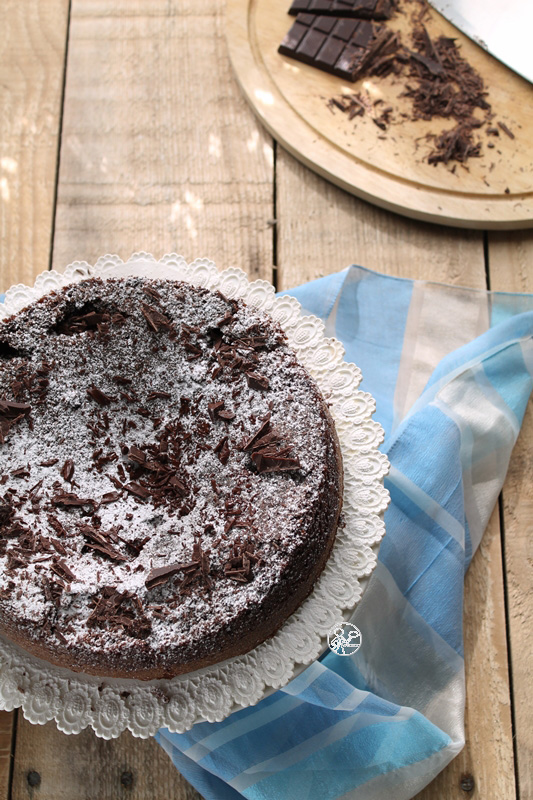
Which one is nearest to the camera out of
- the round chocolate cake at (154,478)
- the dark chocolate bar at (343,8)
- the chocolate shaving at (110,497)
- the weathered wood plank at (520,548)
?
the round chocolate cake at (154,478)

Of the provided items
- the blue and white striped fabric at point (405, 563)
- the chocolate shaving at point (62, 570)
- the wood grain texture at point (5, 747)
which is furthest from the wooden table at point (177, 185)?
the wood grain texture at point (5, 747)

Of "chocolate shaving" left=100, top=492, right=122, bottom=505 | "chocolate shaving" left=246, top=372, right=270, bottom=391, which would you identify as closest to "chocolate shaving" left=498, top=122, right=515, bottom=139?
"chocolate shaving" left=246, top=372, right=270, bottom=391

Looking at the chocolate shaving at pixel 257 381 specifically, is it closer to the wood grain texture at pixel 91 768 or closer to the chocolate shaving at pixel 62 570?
the chocolate shaving at pixel 62 570

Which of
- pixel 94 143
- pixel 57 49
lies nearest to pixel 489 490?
pixel 94 143

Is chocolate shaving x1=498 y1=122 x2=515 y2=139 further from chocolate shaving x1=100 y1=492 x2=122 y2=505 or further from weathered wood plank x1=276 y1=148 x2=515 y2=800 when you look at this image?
chocolate shaving x1=100 y1=492 x2=122 y2=505

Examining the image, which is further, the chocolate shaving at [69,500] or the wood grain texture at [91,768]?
the wood grain texture at [91,768]

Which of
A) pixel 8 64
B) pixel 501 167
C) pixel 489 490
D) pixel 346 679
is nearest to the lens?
pixel 346 679

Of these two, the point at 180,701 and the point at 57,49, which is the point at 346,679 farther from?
the point at 57,49

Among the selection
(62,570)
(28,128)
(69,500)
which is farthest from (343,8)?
(62,570)
